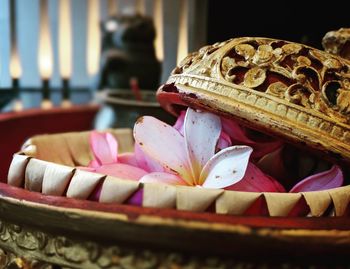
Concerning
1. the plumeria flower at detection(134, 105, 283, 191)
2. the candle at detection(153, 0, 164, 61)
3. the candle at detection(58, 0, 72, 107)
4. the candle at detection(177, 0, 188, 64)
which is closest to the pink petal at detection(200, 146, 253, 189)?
the plumeria flower at detection(134, 105, 283, 191)

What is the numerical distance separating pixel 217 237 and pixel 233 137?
17 centimetres

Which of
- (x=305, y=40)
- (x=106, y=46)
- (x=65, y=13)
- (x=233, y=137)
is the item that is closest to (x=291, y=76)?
(x=233, y=137)

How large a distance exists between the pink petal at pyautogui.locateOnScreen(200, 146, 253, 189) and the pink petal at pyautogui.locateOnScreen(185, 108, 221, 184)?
0.02 m

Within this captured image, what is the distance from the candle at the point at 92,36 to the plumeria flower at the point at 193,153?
7.59 ft

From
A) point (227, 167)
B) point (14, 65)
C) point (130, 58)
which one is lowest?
point (14, 65)

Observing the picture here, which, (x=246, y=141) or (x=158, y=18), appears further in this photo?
(x=158, y=18)

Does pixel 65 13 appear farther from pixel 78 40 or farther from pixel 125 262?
pixel 125 262

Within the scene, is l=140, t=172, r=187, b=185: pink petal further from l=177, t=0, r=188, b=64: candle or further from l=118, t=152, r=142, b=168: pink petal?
l=177, t=0, r=188, b=64: candle

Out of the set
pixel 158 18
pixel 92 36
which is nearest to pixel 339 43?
pixel 158 18

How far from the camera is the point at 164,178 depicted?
46 centimetres

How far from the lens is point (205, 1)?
105cm

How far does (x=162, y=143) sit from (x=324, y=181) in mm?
148

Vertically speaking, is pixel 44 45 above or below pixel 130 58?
below

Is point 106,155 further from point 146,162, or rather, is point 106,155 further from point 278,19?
point 278,19
